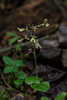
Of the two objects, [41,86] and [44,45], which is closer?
[41,86]

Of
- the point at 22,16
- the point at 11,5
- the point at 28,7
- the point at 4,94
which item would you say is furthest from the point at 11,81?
the point at 11,5

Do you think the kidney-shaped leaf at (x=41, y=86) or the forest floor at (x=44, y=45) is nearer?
the kidney-shaped leaf at (x=41, y=86)

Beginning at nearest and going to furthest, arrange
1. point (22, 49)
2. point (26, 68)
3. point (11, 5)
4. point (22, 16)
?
point (26, 68), point (22, 49), point (22, 16), point (11, 5)

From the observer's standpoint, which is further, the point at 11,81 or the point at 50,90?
the point at 11,81

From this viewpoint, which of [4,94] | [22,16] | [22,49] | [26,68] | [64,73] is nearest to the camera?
[4,94]

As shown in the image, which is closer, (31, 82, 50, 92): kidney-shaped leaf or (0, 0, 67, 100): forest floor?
(31, 82, 50, 92): kidney-shaped leaf

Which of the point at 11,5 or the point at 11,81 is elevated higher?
the point at 11,5

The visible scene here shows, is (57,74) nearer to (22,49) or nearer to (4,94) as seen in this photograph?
(4,94)

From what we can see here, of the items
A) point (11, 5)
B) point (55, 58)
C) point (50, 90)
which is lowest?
point (50, 90)

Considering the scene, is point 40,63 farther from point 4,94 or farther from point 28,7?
point 28,7
